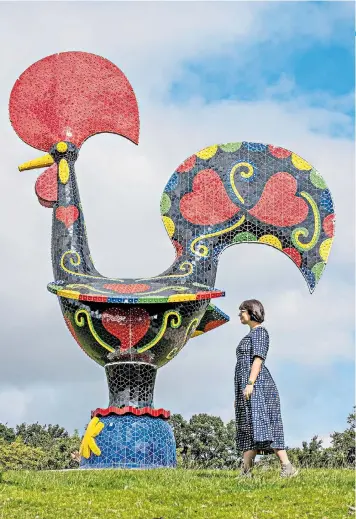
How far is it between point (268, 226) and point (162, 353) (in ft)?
7.46

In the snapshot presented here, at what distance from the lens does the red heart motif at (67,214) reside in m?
11.5

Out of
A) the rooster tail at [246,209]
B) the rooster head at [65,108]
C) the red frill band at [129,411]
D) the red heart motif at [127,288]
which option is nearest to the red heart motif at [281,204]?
the rooster tail at [246,209]

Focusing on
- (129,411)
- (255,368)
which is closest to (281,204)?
(129,411)

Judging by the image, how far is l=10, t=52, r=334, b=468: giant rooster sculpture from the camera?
10461 millimetres

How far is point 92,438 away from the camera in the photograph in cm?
1041

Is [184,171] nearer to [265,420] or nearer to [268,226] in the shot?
[268,226]

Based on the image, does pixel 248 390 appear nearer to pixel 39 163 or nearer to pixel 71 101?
pixel 39 163

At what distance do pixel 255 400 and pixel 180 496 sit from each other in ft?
4.81

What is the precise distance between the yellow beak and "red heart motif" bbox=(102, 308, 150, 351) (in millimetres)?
2553

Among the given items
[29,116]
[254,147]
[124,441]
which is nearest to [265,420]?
[124,441]

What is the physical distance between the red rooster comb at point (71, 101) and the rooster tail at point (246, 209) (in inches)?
51.4

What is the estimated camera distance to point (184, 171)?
11.7 m

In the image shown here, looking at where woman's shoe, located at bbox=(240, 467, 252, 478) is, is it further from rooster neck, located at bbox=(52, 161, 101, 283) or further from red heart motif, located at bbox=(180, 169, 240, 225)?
red heart motif, located at bbox=(180, 169, 240, 225)

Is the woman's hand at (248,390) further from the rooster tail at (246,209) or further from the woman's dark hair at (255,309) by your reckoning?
the rooster tail at (246,209)
